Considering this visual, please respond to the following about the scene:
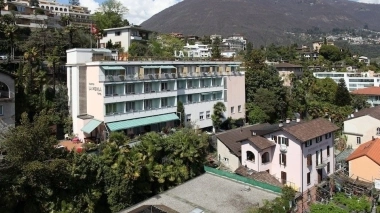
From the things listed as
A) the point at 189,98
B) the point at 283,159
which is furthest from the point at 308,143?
the point at 189,98

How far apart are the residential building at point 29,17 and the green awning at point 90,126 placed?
3414 cm

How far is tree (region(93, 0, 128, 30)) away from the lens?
80.2m

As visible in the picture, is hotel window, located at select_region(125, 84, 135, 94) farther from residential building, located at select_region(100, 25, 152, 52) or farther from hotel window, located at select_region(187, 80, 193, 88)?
residential building, located at select_region(100, 25, 152, 52)

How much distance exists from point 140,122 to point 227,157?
11.3 m

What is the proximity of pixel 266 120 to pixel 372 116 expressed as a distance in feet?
51.7

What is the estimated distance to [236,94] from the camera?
5875cm

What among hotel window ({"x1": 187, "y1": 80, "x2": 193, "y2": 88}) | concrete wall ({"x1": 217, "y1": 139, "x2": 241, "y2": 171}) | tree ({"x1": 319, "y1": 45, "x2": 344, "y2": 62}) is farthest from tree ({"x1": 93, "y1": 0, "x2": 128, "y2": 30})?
tree ({"x1": 319, "y1": 45, "x2": 344, "y2": 62})

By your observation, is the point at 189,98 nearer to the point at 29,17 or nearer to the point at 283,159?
the point at 283,159

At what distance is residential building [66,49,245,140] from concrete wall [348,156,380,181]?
68.9 ft

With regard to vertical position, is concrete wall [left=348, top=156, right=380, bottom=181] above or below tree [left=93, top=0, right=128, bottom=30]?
below

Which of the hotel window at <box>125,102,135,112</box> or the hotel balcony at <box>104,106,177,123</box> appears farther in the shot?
the hotel window at <box>125,102,135,112</box>

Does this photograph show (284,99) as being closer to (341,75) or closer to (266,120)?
(266,120)

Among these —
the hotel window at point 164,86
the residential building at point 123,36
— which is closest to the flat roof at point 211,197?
the hotel window at point 164,86

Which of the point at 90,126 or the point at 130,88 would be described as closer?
the point at 90,126
